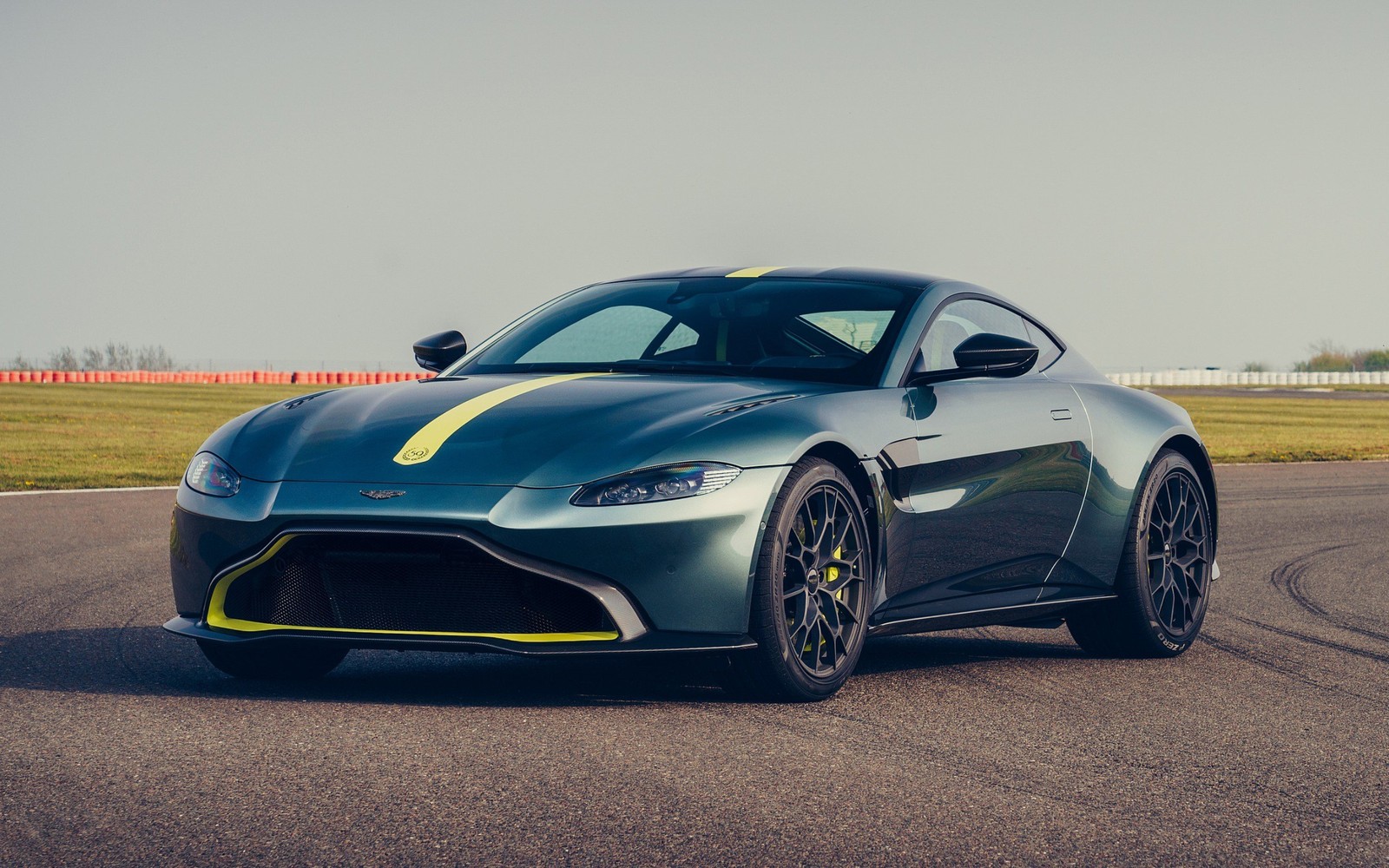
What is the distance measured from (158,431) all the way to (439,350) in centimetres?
2135

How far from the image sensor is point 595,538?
4.74 m

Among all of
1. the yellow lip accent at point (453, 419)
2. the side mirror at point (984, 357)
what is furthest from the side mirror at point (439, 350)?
the side mirror at point (984, 357)

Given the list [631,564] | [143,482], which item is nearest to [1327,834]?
[631,564]

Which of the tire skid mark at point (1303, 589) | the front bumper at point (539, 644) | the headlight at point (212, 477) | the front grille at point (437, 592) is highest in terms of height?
the headlight at point (212, 477)

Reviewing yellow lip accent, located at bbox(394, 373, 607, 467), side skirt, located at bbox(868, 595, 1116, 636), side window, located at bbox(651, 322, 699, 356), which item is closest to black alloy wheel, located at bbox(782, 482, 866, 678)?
side skirt, located at bbox(868, 595, 1116, 636)

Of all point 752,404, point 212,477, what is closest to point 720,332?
point 752,404

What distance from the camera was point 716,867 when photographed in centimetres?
343

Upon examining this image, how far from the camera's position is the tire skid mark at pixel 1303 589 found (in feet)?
23.9

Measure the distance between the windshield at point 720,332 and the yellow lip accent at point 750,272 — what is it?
60 mm

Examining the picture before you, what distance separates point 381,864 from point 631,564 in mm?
1518

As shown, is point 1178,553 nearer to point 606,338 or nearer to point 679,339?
point 679,339

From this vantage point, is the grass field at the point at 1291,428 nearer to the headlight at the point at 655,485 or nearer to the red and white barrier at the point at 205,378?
the headlight at the point at 655,485

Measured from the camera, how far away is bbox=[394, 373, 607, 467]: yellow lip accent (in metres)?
4.97

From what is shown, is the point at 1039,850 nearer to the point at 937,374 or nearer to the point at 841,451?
the point at 841,451
